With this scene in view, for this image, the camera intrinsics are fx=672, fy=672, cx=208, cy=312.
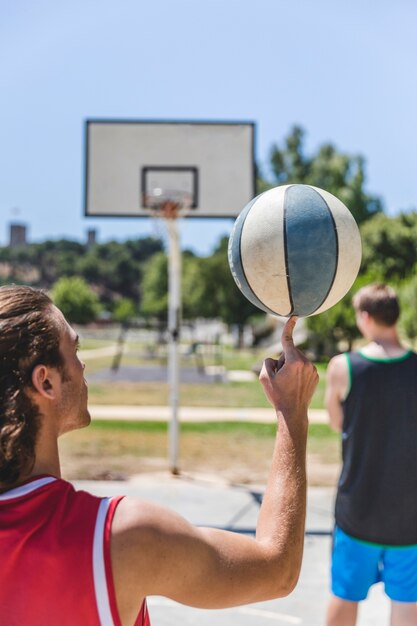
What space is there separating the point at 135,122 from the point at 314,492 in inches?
190

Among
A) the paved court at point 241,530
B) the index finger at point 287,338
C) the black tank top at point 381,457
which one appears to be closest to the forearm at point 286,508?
the index finger at point 287,338

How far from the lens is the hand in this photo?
147 cm

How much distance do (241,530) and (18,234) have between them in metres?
125

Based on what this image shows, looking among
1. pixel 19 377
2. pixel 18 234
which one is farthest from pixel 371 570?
pixel 18 234

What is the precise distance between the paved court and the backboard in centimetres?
325

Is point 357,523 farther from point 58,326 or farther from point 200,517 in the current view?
point 200,517

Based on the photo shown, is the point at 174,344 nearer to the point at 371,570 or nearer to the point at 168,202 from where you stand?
the point at 168,202

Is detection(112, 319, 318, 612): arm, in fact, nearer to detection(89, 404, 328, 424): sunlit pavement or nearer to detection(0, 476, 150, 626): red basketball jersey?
Answer: detection(0, 476, 150, 626): red basketball jersey

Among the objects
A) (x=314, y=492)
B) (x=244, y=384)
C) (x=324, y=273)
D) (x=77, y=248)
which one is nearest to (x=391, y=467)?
(x=324, y=273)

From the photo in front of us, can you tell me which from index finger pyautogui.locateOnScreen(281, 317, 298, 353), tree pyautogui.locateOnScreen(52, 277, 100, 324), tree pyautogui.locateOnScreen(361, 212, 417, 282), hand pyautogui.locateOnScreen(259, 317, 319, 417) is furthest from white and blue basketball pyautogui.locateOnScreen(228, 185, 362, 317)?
tree pyautogui.locateOnScreen(52, 277, 100, 324)

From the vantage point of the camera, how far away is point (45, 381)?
130cm

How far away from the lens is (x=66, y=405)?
53.7 inches

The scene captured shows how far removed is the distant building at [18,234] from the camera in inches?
4845

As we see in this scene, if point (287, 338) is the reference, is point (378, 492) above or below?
below
